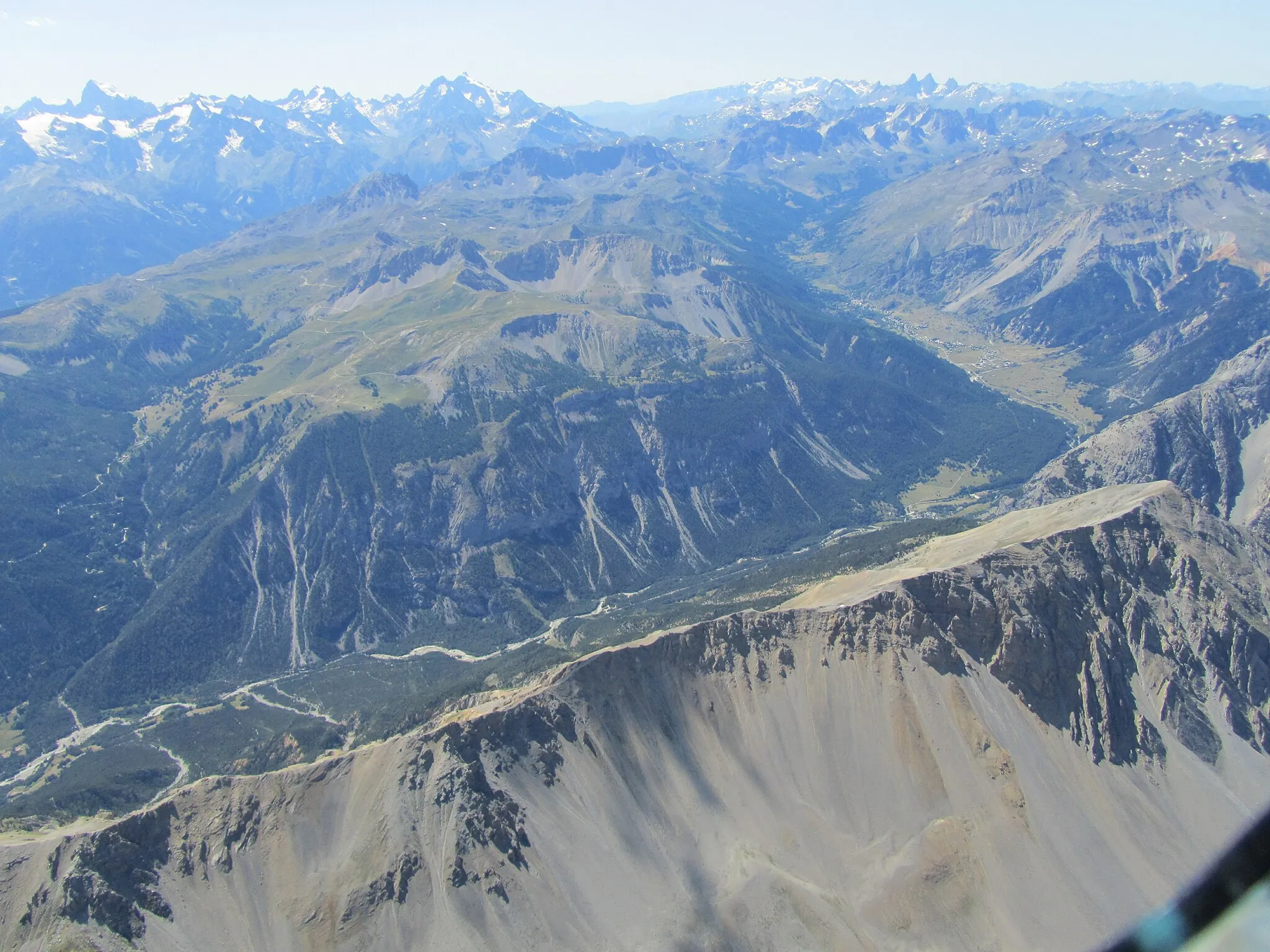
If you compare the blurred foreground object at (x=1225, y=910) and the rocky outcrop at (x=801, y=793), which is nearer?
the blurred foreground object at (x=1225, y=910)

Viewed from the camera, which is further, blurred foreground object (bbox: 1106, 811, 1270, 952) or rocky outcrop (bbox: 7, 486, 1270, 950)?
rocky outcrop (bbox: 7, 486, 1270, 950)

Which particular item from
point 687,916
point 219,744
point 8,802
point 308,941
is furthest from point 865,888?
point 8,802

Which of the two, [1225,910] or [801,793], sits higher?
[1225,910]

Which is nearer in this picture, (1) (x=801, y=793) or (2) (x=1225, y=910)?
(2) (x=1225, y=910)

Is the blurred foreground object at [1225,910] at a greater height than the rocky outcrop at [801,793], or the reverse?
the blurred foreground object at [1225,910]

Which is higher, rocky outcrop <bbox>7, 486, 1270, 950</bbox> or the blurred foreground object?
the blurred foreground object

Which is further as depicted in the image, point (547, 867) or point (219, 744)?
point (219, 744)

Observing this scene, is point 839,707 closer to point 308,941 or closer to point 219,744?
point 308,941

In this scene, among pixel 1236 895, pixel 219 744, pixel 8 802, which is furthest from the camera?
pixel 219 744
